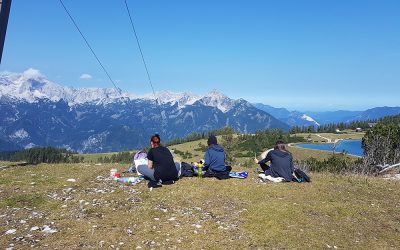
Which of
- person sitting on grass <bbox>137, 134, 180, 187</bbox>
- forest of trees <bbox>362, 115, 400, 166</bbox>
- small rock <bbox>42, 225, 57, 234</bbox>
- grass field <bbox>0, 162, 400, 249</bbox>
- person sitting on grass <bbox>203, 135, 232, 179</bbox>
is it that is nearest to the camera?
grass field <bbox>0, 162, 400, 249</bbox>

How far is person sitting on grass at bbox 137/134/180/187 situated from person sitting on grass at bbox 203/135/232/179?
2507 millimetres

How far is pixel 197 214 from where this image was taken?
16.0 metres

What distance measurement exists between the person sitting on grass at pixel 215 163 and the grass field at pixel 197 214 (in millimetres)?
786

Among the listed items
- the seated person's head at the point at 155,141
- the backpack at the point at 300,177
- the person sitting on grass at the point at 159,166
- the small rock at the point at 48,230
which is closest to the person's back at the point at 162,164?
the person sitting on grass at the point at 159,166

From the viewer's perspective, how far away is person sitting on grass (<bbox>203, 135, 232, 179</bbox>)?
2262cm

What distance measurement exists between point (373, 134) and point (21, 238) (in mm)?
116869

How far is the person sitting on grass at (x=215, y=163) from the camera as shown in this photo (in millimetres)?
22625

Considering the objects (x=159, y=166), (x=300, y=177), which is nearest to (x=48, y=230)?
(x=159, y=166)

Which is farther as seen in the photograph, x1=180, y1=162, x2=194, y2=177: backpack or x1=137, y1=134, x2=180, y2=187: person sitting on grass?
x1=180, y1=162, x2=194, y2=177: backpack

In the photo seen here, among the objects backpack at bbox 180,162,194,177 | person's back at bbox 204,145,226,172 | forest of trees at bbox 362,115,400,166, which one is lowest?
forest of trees at bbox 362,115,400,166

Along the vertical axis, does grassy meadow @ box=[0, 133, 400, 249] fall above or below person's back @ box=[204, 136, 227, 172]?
below

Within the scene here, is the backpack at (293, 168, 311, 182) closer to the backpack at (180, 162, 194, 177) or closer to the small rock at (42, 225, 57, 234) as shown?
the backpack at (180, 162, 194, 177)

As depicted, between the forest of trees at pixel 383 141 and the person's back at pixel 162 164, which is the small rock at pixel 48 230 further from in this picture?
the forest of trees at pixel 383 141

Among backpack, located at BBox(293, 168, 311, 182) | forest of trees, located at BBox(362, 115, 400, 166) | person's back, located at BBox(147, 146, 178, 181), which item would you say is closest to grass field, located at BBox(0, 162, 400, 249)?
backpack, located at BBox(293, 168, 311, 182)
